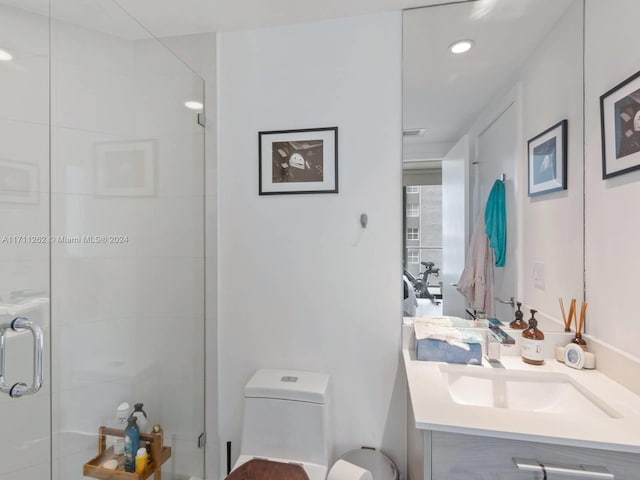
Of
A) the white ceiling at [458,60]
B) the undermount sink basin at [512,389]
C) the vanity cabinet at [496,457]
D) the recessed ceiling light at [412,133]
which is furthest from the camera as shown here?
the recessed ceiling light at [412,133]

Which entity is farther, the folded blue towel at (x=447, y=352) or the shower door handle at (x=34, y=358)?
the folded blue towel at (x=447, y=352)

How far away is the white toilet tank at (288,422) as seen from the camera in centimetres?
136

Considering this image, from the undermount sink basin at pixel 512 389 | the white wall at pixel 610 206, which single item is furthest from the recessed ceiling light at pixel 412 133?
the undermount sink basin at pixel 512 389

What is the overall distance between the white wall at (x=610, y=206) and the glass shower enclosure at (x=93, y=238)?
5.59 feet

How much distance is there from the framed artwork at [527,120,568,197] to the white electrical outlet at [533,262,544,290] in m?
0.30

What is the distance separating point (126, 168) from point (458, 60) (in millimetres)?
1531

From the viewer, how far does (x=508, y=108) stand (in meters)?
1.43

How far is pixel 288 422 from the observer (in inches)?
54.0

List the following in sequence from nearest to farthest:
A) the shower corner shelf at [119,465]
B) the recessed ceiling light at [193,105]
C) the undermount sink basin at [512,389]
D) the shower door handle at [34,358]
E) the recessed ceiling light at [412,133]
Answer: the shower door handle at [34,358] < the undermount sink basin at [512,389] < the shower corner shelf at [119,465] < the recessed ceiling light at [412,133] < the recessed ceiling light at [193,105]

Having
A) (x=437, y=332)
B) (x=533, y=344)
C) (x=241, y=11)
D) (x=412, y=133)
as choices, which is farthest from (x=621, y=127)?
A: (x=241, y=11)

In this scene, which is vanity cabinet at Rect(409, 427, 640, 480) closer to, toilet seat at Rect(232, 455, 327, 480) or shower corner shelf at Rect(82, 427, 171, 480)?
toilet seat at Rect(232, 455, 327, 480)

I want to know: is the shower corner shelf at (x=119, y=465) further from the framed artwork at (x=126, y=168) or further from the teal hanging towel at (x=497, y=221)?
the teal hanging towel at (x=497, y=221)

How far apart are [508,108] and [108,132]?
1.71 metres

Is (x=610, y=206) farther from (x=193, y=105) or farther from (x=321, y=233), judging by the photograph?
(x=193, y=105)
